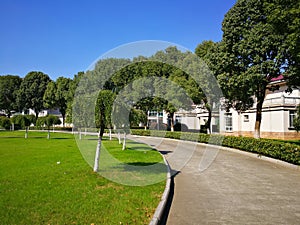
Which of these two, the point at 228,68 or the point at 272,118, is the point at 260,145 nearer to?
the point at 228,68

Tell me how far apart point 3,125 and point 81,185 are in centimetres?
3034

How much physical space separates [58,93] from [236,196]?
5206 centimetres

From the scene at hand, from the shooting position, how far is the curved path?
561 centimetres

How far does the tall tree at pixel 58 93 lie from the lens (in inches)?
2147

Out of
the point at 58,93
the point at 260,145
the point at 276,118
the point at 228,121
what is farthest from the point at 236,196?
the point at 58,93

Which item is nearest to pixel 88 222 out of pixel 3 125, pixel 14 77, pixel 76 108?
pixel 76 108

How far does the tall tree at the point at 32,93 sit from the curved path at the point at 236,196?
186 ft

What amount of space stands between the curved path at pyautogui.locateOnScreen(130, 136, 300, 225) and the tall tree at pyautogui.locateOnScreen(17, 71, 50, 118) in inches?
2233

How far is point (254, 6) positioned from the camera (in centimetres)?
1748

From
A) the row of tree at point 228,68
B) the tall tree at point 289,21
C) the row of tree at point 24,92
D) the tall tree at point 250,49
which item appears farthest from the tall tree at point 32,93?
the tall tree at point 289,21

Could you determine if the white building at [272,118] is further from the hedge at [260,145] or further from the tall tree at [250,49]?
the hedge at [260,145]

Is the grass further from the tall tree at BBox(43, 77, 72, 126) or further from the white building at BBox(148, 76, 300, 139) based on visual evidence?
the tall tree at BBox(43, 77, 72, 126)

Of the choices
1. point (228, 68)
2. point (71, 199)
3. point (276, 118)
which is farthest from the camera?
point (276, 118)

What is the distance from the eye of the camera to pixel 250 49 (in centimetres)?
1694
